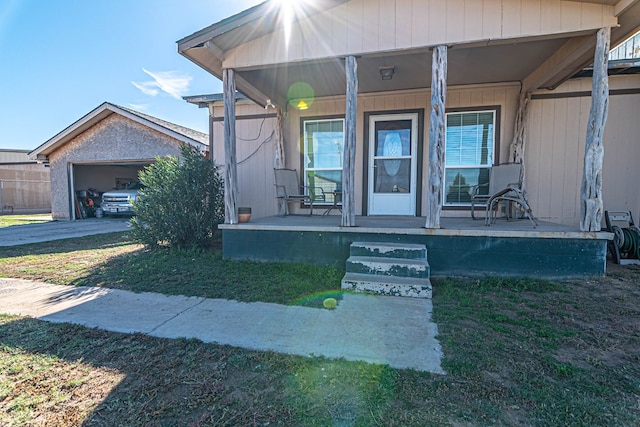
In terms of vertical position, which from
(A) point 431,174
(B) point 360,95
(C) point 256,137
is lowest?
(A) point 431,174

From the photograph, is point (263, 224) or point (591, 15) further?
point (263, 224)

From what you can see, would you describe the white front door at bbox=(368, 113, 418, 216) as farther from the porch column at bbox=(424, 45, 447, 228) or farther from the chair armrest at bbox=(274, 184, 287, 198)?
the porch column at bbox=(424, 45, 447, 228)

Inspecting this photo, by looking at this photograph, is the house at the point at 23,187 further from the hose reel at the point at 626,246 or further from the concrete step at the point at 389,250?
the hose reel at the point at 626,246

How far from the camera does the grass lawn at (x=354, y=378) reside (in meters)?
1.56

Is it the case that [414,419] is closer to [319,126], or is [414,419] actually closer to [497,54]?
[497,54]

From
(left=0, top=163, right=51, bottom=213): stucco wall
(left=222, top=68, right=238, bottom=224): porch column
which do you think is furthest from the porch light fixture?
(left=0, top=163, right=51, bottom=213): stucco wall

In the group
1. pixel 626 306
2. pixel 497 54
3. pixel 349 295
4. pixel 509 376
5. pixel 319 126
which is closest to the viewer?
pixel 509 376

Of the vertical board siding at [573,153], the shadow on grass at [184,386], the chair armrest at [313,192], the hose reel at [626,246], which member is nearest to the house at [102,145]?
the chair armrest at [313,192]

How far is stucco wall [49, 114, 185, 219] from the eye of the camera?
10.6 m

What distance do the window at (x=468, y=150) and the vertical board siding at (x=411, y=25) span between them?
208 cm

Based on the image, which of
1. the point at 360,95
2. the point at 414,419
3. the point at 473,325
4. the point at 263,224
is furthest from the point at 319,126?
the point at 414,419

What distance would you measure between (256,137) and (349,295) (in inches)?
175

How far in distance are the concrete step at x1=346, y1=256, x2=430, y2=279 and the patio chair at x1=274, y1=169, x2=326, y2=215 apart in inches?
95.7

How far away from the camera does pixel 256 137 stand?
21.7 ft
